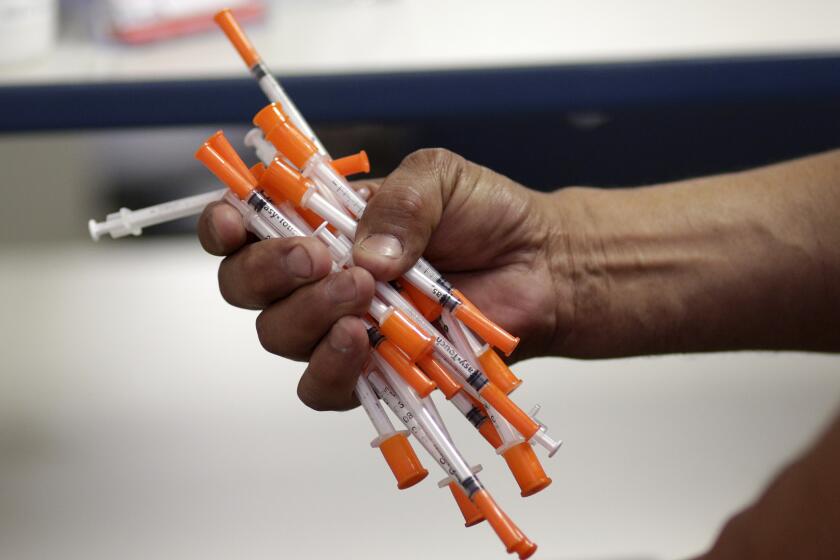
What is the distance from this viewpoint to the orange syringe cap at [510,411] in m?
0.66

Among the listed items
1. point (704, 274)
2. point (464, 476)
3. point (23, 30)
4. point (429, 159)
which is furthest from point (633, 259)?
point (23, 30)

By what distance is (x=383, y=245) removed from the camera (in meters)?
0.70

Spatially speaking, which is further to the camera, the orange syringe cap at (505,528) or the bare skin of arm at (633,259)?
the bare skin of arm at (633,259)

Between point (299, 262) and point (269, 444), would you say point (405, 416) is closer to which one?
point (299, 262)

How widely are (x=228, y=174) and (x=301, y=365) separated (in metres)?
0.50

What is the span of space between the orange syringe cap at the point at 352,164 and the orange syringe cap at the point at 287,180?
42 millimetres

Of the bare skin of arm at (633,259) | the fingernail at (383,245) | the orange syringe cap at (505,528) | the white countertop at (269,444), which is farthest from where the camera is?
the white countertop at (269,444)

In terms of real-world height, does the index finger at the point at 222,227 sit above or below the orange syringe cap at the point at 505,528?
above

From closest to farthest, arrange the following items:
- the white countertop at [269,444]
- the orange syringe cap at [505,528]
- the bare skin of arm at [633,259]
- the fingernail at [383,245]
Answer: the orange syringe cap at [505,528]
the fingernail at [383,245]
the bare skin of arm at [633,259]
the white countertop at [269,444]

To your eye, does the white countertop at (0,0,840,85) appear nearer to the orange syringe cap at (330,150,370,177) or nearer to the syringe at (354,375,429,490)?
the orange syringe cap at (330,150,370,177)

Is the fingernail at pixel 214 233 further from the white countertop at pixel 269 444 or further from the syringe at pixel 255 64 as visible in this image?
the white countertop at pixel 269 444

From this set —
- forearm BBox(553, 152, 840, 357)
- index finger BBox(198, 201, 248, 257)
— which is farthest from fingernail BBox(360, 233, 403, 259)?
forearm BBox(553, 152, 840, 357)

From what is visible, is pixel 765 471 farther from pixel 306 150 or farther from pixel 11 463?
pixel 11 463

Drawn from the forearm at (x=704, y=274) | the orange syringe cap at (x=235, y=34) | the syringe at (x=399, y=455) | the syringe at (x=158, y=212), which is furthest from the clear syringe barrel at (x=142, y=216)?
the forearm at (x=704, y=274)
